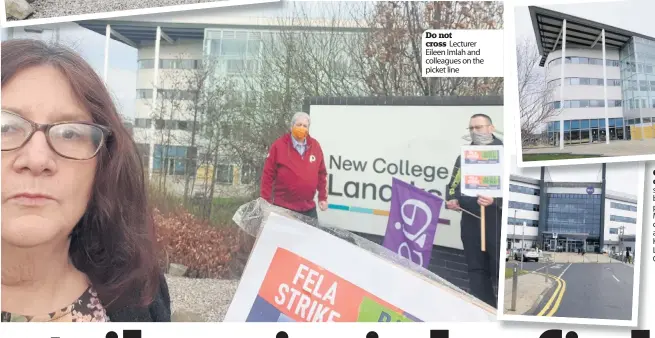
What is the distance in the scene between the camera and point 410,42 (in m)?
3.70

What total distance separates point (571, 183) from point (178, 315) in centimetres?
258

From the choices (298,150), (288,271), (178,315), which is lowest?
(178,315)

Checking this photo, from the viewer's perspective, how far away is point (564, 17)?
12.0 feet

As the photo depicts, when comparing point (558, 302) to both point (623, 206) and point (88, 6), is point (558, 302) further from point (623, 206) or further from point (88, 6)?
point (88, 6)

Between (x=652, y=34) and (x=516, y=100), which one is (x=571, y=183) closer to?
(x=516, y=100)

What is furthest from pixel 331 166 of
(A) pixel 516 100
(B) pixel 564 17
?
(B) pixel 564 17

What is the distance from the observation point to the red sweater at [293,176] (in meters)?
3.70

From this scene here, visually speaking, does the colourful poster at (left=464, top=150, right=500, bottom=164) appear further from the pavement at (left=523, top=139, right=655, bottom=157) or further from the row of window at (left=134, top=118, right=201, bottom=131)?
the row of window at (left=134, top=118, right=201, bottom=131)

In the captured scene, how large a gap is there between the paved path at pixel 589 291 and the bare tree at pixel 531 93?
33.1 inches

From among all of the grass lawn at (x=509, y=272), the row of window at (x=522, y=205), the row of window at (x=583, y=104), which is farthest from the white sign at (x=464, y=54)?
the grass lawn at (x=509, y=272)

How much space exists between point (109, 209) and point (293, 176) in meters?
1.13

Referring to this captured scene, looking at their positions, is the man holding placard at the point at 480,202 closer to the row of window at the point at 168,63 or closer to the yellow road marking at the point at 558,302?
the yellow road marking at the point at 558,302

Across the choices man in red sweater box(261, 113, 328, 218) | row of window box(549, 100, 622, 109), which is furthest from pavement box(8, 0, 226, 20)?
row of window box(549, 100, 622, 109)

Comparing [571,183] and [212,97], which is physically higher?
[212,97]
